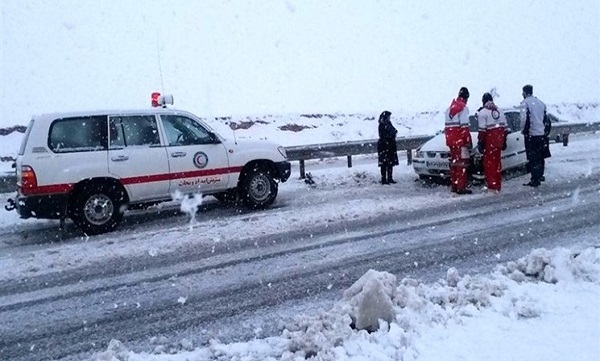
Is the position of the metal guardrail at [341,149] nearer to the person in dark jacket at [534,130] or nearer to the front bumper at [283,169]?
the front bumper at [283,169]

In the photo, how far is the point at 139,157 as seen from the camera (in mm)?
8414

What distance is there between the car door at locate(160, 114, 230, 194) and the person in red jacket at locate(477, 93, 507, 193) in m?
5.33

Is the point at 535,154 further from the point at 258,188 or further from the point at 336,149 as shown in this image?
the point at 258,188

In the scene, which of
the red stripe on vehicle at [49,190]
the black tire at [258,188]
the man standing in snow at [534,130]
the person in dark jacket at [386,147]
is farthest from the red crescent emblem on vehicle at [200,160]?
the man standing in snow at [534,130]

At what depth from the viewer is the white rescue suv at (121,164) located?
25.3ft

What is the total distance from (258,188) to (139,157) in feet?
7.77

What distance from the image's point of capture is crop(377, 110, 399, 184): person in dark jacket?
482 inches

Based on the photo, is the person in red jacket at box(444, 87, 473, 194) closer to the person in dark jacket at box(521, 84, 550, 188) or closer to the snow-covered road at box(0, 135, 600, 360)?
the snow-covered road at box(0, 135, 600, 360)

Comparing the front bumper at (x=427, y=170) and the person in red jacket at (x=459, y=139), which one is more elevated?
the person in red jacket at (x=459, y=139)

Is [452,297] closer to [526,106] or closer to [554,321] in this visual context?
[554,321]

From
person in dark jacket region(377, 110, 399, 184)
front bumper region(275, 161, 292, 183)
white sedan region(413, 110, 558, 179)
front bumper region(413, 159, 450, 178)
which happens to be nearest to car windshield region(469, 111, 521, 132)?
white sedan region(413, 110, 558, 179)

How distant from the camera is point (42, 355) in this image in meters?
4.12

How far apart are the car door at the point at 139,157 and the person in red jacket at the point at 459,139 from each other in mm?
5666

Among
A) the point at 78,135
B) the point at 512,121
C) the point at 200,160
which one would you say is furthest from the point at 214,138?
the point at 512,121
